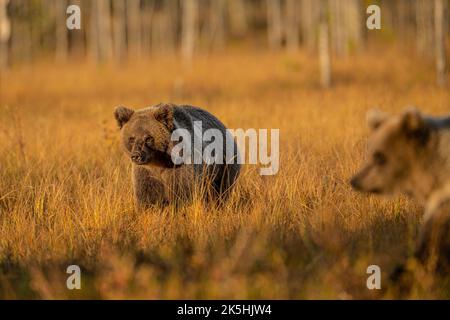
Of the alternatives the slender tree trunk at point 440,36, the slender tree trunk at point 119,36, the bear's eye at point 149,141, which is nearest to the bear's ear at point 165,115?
Result: the bear's eye at point 149,141

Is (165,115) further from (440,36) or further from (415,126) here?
(440,36)

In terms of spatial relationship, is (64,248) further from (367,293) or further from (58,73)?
(58,73)

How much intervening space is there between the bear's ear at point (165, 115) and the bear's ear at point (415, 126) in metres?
2.74

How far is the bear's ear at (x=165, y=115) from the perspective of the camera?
6.41m

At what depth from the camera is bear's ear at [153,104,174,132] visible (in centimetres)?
641

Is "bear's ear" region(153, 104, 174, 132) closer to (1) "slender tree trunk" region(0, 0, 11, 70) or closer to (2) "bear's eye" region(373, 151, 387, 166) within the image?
(2) "bear's eye" region(373, 151, 387, 166)

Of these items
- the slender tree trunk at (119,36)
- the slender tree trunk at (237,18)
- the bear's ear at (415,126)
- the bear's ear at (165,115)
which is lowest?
the bear's ear at (415,126)

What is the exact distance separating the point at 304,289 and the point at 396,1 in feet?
226

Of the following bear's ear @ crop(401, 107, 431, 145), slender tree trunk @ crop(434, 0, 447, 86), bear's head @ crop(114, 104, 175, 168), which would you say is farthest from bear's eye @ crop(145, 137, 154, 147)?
slender tree trunk @ crop(434, 0, 447, 86)

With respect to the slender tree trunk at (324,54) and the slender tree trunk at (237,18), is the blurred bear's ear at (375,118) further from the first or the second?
the slender tree trunk at (237,18)

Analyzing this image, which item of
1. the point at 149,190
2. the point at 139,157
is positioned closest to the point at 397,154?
the point at 139,157

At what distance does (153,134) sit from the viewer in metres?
6.39
